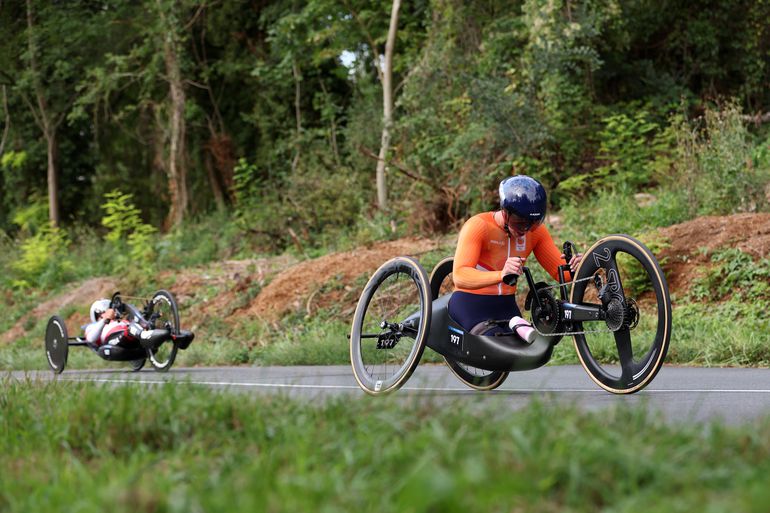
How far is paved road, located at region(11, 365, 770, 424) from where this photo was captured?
7087mm

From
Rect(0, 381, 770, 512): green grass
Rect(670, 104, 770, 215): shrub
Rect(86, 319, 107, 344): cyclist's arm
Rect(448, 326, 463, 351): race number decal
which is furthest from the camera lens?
Rect(670, 104, 770, 215): shrub

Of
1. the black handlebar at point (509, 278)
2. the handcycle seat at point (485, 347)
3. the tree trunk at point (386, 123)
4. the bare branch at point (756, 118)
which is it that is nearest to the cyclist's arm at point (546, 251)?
the black handlebar at point (509, 278)

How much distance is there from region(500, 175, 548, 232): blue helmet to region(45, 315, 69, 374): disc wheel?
8091 mm

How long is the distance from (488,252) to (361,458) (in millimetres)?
4223

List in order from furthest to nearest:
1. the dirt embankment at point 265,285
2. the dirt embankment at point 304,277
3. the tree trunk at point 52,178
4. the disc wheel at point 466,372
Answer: the tree trunk at point 52,178 < the dirt embankment at point 265,285 < the dirt embankment at point 304,277 < the disc wheel at point 466,372

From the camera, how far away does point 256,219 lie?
29.0 m

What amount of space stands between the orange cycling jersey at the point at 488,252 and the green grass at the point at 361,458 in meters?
2.41

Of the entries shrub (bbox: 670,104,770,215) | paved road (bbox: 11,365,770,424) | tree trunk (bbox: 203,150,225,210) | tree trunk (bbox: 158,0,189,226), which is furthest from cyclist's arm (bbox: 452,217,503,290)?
tree trunk (bbox: 203,150,225,210)

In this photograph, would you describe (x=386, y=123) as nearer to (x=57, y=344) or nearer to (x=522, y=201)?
(x=57, y=344)

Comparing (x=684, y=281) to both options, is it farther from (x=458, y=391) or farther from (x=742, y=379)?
(x=458, y=391)

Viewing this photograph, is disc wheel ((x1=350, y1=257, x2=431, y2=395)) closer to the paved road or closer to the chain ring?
the paved road

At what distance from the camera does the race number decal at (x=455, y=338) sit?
8.36 metres

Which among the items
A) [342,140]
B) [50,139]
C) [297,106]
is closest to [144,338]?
[297,106]

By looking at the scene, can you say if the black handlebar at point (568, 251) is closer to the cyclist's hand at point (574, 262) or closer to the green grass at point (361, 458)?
the cyclist's hand at point (574, 262)
